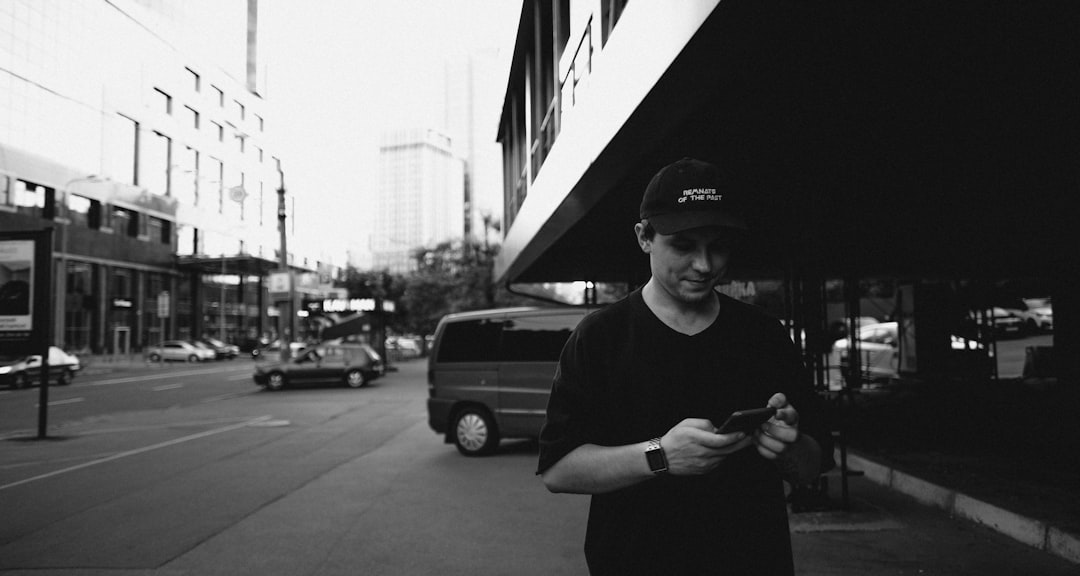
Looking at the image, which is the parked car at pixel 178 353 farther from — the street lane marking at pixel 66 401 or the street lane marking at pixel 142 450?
the street lane marking at pixel 142 450

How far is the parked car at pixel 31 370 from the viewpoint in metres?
23.7

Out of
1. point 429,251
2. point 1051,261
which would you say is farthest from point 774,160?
point 429,251

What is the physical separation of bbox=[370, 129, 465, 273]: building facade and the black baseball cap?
4916 inches

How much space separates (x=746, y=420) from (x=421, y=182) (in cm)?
13130

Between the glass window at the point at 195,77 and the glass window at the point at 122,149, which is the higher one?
the glass window at the point at 122,149

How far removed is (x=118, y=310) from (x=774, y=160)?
2004 inches

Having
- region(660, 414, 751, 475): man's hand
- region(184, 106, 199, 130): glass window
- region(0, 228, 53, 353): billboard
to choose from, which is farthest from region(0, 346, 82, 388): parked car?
region(660, 414, 751, 475): man's hand

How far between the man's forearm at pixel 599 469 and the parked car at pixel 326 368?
23.5 meters

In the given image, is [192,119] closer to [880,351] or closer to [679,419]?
[880,351]

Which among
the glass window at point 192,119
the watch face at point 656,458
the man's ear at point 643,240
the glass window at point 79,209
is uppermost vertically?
the glass window at point 192,119

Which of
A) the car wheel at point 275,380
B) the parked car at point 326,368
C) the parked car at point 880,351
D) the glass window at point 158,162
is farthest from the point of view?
the glass window at point 158,162

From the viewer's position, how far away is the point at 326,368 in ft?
80.5

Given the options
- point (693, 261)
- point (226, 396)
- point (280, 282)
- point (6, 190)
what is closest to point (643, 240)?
point (693, 261)

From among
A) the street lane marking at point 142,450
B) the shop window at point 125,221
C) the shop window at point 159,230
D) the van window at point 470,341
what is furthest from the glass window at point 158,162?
the van window at point 470,341
